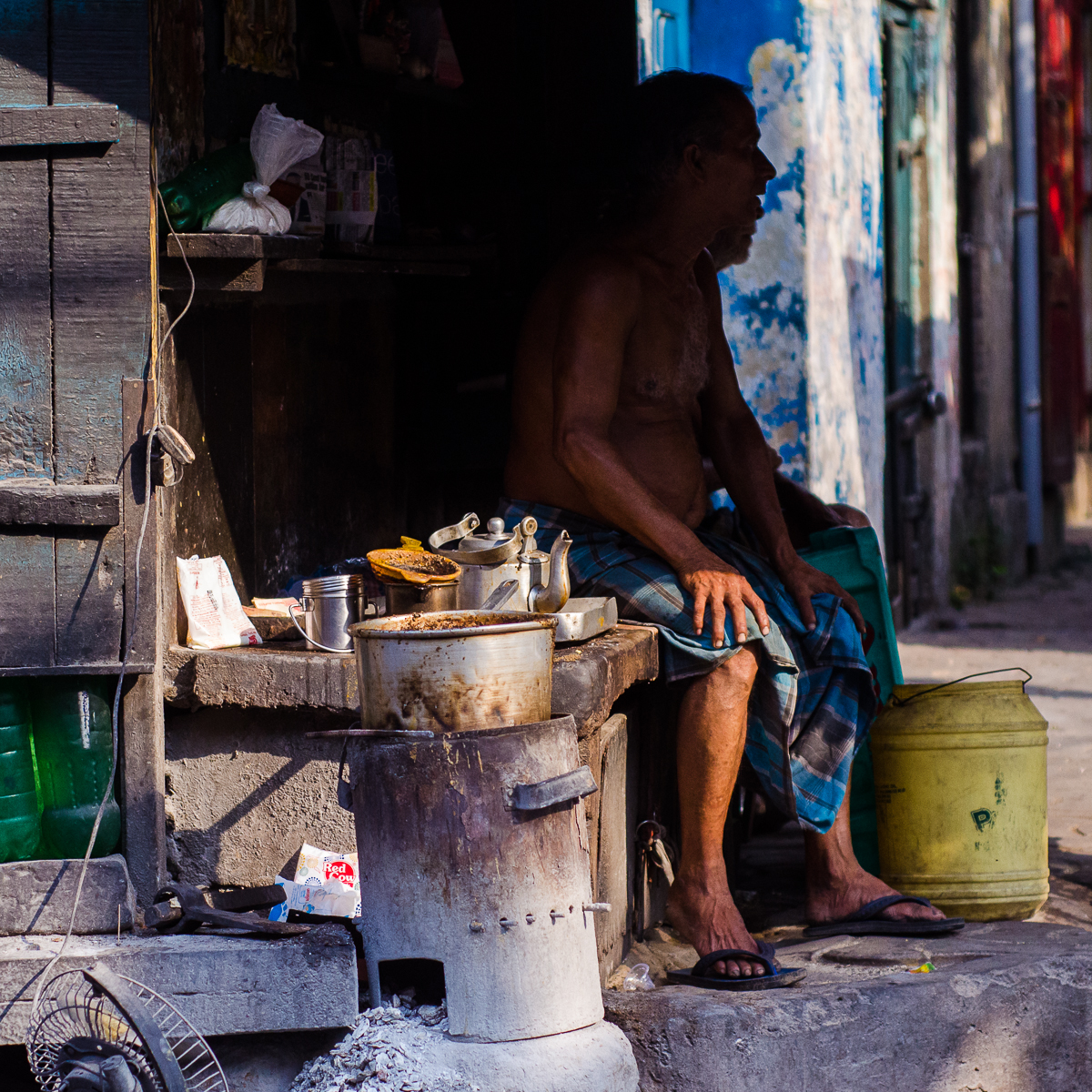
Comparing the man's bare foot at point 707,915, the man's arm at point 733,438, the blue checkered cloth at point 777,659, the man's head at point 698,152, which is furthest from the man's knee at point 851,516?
the man's bare foot at point 707,915

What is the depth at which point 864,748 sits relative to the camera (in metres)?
3.98

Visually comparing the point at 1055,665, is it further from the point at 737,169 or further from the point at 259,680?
the point at 259,680

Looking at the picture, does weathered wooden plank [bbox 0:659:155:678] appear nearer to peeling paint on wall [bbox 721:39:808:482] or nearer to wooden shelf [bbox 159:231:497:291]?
wooden shelf [bbox 159:231:497:291]

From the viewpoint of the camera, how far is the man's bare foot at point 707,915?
→ 3303mm

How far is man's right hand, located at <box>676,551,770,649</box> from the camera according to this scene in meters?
3.34

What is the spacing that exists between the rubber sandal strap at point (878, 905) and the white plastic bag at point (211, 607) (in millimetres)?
1567

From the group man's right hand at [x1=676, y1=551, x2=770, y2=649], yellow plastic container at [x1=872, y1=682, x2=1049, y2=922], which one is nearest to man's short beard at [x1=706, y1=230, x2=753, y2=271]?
man's right hand at [x1=676, y1=551, x2=770, y2=649]

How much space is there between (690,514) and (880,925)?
3.66 feet

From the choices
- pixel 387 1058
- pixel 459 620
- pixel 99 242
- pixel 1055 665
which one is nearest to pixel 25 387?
pixel 99 242

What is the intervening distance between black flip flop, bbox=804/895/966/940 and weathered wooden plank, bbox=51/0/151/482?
6.43 ft

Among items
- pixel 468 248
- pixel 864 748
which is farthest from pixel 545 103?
pixel 864 748

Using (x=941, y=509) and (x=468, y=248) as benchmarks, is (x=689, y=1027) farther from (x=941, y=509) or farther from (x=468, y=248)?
(x=941, y=509)

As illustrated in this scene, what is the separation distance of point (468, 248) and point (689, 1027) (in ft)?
7.66

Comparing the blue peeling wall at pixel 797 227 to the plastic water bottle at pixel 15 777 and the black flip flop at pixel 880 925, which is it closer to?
the black flip flop at pixel 880 925
